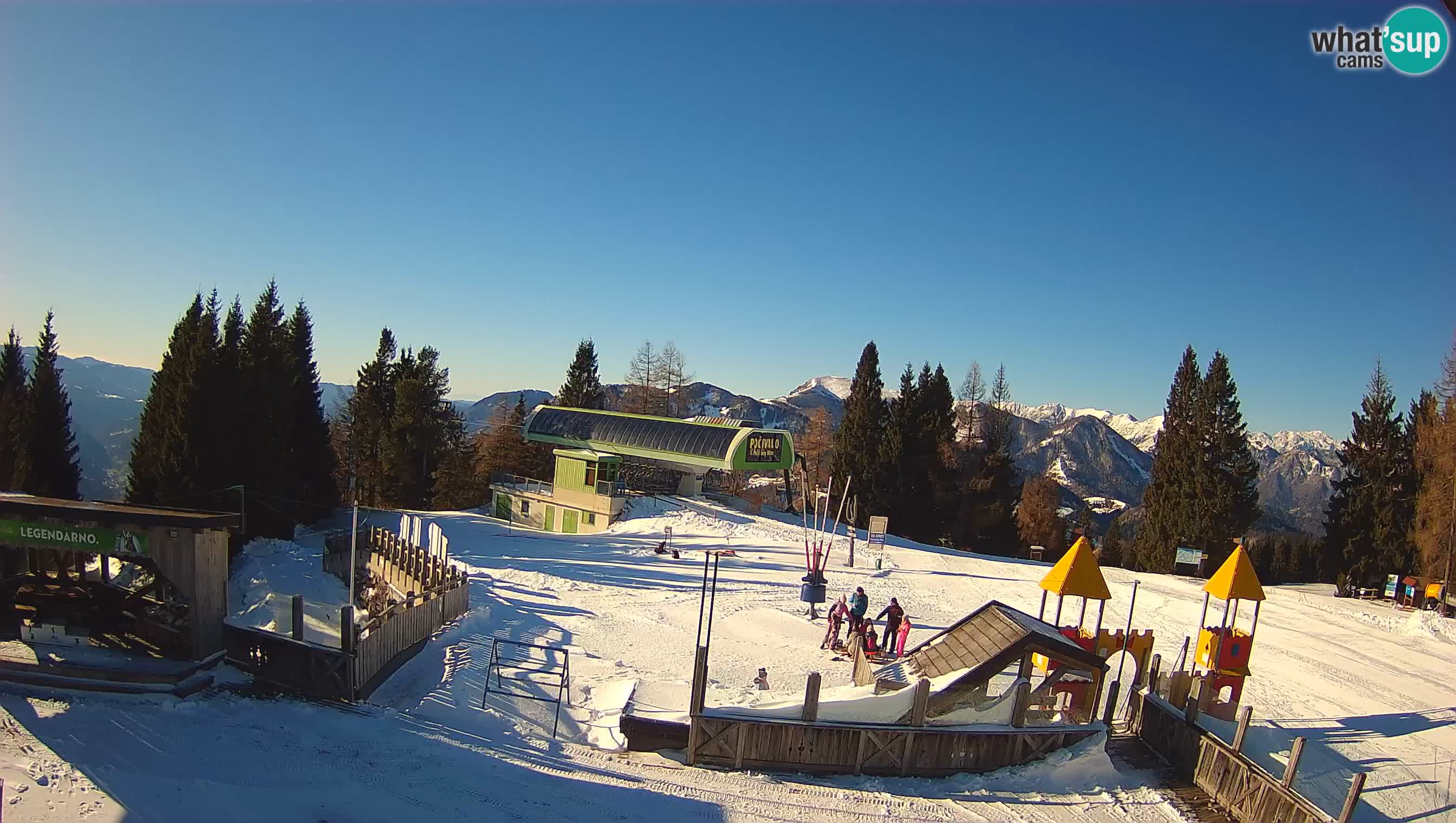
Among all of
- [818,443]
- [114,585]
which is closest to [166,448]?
[114,585]

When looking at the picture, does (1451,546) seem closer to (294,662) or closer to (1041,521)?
(1041,521)

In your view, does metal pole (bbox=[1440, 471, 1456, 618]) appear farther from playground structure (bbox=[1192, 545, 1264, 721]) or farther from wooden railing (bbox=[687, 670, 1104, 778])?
wooden railing (bbox=[687, 670, 1104, 778])

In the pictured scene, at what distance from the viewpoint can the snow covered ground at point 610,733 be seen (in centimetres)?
828

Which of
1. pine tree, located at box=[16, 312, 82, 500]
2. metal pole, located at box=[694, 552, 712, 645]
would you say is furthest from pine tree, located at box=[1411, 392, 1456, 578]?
pine tree, located at box=[16, 312, 82, 500]

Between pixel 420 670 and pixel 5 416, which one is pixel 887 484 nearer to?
pixel 420 670

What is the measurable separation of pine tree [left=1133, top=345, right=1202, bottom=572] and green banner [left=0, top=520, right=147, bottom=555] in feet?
134

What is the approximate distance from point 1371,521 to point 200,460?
49.9m

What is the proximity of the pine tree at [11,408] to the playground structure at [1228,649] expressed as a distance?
3928 centimetres

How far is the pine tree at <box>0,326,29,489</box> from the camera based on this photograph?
1165 inches

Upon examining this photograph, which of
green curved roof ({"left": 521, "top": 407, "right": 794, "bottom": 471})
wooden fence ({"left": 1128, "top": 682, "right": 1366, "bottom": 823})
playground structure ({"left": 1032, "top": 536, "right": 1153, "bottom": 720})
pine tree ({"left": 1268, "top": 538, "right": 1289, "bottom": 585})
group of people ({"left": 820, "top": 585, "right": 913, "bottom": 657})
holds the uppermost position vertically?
green curved roof ({"left": 521, "top": 407, "right": 794, "bottom": 471})

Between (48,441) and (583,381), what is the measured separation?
2976cm

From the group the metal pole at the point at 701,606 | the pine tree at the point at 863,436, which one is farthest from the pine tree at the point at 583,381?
the metal pole at the point at 701,606

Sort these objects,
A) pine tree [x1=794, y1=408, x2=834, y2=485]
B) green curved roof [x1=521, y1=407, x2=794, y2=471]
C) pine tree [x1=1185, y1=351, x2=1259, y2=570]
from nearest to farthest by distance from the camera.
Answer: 1. green curved roof [x1=521, y1=407, x2=794, y2=471]
2. pine tree [x1=1185, y1=351, x2=1259, y2=570]
3. pine tree [x1=794, y1=408, x2=834, y2=485]

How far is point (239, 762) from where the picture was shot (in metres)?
8.73
